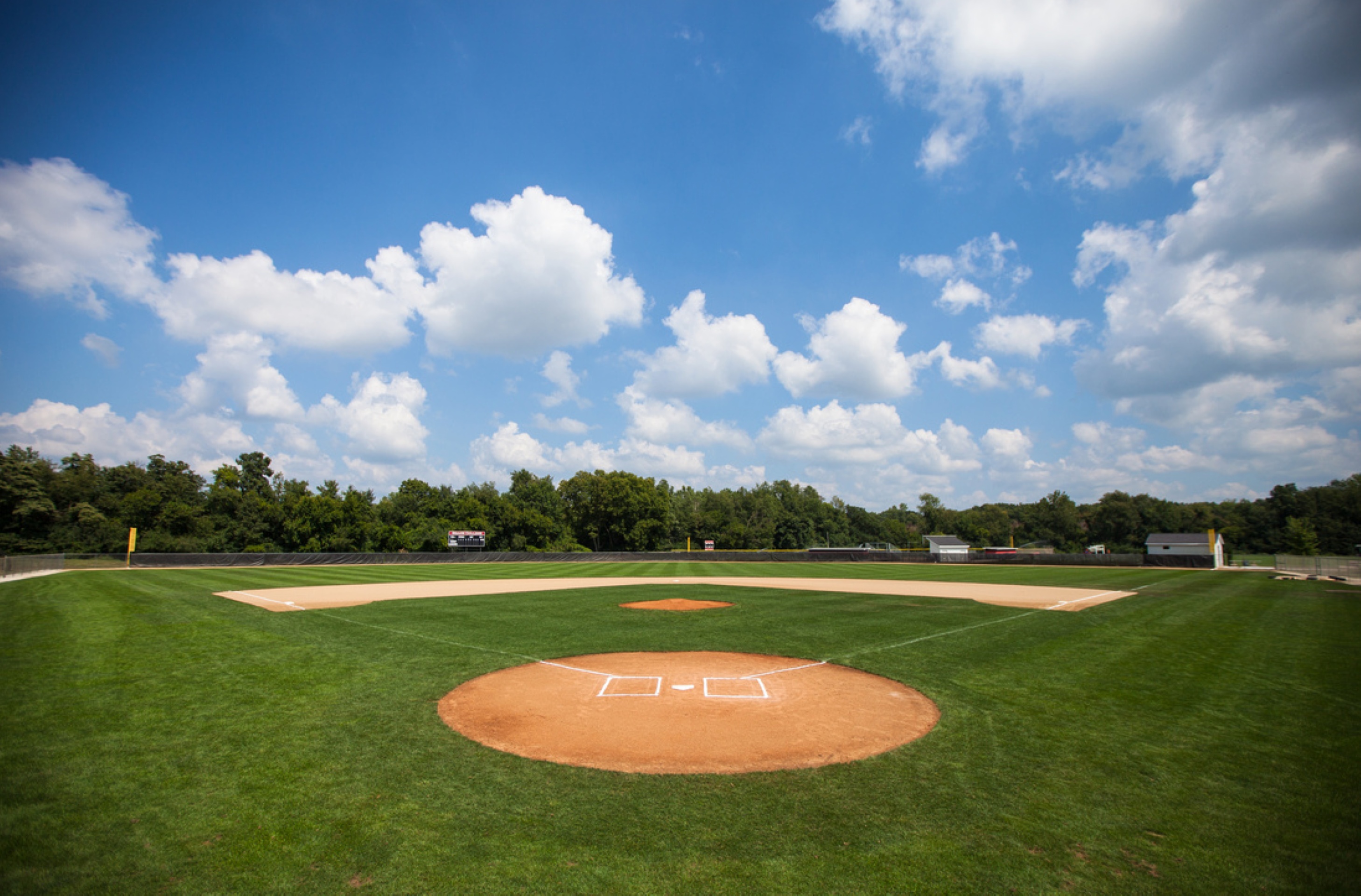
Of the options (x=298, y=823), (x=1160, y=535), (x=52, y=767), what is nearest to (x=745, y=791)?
(x=298, y=823)

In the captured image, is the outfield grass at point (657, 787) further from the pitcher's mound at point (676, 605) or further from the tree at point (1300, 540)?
the tree at point (1300, 540)

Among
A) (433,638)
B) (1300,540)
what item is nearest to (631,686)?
(433,638)

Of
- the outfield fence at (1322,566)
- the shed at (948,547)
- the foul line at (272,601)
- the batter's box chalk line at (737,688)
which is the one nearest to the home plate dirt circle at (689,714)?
the batter's box chalk line at (737,688)

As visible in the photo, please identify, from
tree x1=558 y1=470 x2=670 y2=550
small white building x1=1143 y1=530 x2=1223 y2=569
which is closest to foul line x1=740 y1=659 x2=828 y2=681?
small white building x1=1143 y1=530 x2=1223 y2=569

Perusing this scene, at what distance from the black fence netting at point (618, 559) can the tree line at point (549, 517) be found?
45.0 feet

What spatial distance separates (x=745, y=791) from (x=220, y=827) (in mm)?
4296

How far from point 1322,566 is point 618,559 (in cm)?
5210

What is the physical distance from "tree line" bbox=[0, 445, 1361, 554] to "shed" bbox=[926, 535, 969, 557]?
2948 centimetres

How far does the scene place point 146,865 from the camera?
407 cm

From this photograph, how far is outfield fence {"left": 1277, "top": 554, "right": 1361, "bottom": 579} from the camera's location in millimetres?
34375

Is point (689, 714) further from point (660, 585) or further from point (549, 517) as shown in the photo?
point (549, 517)

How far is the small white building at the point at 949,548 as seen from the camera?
61062 mm

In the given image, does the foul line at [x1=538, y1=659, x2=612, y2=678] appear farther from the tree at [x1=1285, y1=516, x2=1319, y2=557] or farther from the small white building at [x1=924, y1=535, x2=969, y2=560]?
the tree at [x1=1285, y1=516, x2=1319, y2=557]

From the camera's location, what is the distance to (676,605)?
19.6 metres
